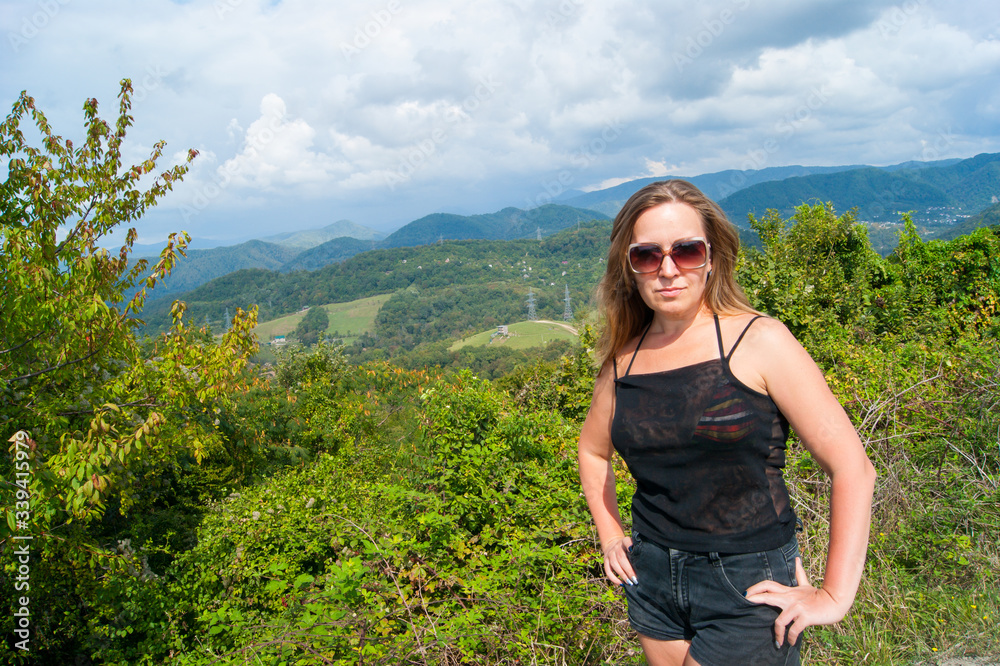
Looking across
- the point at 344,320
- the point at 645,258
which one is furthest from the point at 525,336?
the point at 645,258

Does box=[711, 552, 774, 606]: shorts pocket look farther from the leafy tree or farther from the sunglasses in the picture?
the leafy tree

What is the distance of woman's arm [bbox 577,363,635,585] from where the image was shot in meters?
1.49

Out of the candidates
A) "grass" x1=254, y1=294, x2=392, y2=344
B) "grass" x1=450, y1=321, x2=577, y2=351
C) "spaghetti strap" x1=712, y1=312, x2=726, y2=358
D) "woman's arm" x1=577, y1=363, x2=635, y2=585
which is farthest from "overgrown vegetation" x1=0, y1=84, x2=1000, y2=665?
"grass" x1=254, y1=294, x2=392, y2=344

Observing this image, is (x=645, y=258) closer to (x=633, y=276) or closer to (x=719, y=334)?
(x=633, y=276)

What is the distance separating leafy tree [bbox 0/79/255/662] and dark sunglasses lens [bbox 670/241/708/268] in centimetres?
340

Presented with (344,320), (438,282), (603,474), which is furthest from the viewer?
(438,282)

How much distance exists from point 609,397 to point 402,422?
988 centimetres

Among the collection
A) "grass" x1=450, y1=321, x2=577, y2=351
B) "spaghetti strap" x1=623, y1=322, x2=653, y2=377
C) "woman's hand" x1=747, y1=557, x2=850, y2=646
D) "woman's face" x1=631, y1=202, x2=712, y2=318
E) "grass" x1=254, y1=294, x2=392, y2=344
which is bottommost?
"grass" x1=450, y1=321, x2=577, y2=351

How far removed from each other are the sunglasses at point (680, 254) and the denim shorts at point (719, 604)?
0.71 m

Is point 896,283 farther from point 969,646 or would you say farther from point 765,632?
point 765,632

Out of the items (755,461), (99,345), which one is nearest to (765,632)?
(755,461)

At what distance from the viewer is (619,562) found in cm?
146

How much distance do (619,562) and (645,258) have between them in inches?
33.8

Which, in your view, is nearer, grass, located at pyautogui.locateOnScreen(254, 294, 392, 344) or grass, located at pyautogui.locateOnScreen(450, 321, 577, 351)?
grass, located at pyautogui.locateOnScreen(450, 321, 577, 351)
